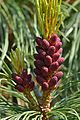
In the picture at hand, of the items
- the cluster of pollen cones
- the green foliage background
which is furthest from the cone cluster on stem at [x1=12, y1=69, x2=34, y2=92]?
the green foliage background

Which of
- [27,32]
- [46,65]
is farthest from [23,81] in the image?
[27,32]

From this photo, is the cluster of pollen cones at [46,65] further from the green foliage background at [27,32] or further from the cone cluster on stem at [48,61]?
the green foliage background at [27,32]

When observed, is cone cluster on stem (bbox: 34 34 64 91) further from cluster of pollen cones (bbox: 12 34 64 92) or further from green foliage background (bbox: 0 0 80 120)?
green foliage background (bbox: 0 0 80 120)

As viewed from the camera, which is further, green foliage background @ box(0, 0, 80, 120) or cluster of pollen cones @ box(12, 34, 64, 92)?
green foliage background @ box(0, 0, 80, 120)

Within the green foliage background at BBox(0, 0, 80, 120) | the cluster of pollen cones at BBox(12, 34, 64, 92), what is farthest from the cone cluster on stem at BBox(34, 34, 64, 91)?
the green foliage background at BBox(0, 0, 80, 120)

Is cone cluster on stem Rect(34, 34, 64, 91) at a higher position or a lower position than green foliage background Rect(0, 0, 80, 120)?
lower

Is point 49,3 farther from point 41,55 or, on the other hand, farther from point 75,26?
point 75,26

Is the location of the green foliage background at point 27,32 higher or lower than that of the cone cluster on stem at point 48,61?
higher

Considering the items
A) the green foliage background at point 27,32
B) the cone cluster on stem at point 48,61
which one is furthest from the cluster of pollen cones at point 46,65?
the green foliage background at point 27,32
